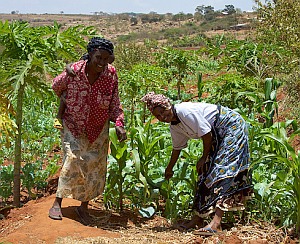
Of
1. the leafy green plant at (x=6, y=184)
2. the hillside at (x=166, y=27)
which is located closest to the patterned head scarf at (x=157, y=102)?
the leafy green plant at (x=6, y=184)

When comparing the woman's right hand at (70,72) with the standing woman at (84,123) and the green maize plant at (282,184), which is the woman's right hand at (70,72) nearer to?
the standing woman at (84,123)

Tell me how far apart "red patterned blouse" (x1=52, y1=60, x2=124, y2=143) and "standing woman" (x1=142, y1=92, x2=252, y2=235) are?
1.54ft

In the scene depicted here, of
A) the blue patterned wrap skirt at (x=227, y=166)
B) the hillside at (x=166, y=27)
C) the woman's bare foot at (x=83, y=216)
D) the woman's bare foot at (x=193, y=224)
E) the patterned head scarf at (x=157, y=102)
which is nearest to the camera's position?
the patterned head scarf at (x=157, y=102)

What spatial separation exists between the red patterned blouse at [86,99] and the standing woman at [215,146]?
47cm

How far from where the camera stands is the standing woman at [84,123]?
13.1 ft

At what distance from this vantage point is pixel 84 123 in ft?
13.3

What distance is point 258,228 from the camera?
3.90 m

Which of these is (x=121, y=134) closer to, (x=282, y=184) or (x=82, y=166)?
(x=82, y=166)

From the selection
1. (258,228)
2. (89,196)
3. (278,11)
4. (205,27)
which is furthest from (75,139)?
(205,27)

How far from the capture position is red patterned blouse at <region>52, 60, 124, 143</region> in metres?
3.98

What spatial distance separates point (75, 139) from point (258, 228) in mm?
1613

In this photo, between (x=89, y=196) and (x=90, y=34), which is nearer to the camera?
(x=89, y=196)

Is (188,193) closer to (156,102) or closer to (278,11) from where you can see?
(156,102)

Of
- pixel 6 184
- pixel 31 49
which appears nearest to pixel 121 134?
pixel 31 49
